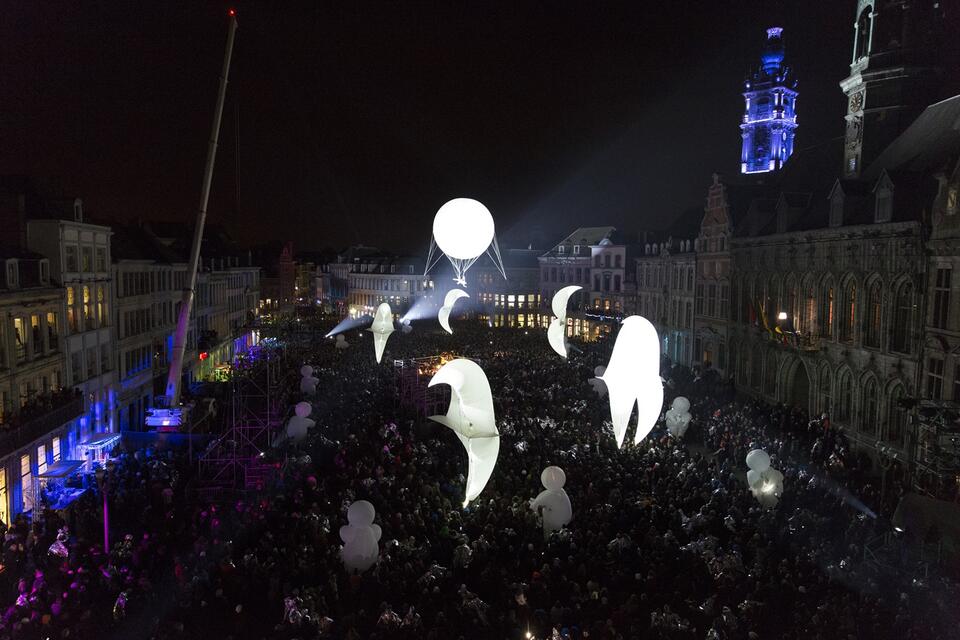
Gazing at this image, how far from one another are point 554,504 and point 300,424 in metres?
12.2

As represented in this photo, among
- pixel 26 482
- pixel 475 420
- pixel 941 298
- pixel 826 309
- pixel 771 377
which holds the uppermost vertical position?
pixel 941 298

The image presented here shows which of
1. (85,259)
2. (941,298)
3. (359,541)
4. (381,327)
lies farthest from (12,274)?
(941,298)

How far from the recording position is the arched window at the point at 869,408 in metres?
26.1

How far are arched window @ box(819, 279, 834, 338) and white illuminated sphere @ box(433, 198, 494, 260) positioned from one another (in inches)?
653

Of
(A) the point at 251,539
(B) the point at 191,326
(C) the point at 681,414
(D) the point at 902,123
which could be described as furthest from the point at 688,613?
(B) the point at 191,326

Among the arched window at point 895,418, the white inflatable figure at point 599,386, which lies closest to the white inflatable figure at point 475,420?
the white inflatable figure at point 599,386

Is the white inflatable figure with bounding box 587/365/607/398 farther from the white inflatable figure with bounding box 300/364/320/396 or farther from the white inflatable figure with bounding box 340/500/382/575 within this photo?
the white inflatable figure with bounding box 340/500/382/575

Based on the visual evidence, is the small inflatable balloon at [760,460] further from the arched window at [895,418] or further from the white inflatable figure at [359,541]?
the white inflatable figure at [359,541]

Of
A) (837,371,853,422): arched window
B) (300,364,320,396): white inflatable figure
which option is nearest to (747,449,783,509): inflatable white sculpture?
(837,371,853,422): arched window

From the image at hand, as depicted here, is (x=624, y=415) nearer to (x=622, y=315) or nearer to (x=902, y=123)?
(x=902, y=123)

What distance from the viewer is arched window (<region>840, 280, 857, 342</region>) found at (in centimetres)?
2755

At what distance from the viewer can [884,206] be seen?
1005 inches

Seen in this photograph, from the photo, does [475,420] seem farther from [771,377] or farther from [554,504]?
[771,377]

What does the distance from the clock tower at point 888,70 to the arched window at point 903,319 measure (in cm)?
1210
